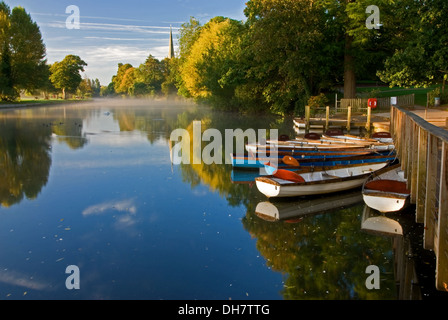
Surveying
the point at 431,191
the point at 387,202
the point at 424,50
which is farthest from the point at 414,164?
the point at 424,50

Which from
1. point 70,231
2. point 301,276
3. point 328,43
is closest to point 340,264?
point 301,276

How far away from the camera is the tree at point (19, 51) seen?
68.1 meters

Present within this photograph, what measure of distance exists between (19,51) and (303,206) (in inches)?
2916

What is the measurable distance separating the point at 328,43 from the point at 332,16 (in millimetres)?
2411

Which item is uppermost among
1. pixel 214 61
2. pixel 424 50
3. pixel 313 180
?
pixel 214 61

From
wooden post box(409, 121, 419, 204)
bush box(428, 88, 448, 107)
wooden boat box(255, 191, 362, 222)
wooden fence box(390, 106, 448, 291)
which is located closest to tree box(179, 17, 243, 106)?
bush box(428, 88, 448, 107)

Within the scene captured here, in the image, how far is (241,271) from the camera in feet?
25.3

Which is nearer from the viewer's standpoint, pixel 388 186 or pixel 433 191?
pixel 433 191

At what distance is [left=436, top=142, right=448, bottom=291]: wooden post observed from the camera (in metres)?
5.80

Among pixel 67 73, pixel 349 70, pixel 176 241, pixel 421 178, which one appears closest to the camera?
Result: pixel 421 178

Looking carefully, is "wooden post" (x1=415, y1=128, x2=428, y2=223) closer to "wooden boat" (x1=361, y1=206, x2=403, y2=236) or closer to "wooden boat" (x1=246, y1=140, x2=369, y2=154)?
"wooden boat" (x1=361, y1=206, x2=403, y2=236)

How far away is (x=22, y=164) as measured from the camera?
18.0 meters

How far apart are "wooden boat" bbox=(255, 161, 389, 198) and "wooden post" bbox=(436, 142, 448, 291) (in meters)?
6.19

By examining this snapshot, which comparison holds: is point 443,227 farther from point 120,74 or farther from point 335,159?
point 120,74
